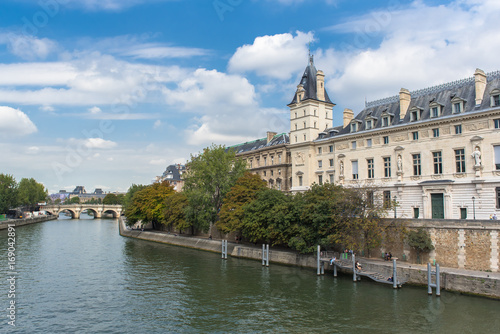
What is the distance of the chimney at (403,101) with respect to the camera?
43.7m

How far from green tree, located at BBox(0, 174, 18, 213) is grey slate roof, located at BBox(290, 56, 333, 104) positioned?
3405 inches

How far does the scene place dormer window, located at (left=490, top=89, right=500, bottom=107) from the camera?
1393 inches

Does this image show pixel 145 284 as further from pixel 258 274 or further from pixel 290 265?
pixel 290 265

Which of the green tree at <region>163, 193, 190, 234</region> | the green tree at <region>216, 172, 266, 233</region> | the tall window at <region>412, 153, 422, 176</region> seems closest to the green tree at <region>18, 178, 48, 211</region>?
the green tree at <region>163, 193, 190, 234</region>

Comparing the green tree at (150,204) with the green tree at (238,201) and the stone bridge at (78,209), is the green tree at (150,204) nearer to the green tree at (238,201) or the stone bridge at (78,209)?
the green tree at (238,201)

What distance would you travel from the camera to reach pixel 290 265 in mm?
39781

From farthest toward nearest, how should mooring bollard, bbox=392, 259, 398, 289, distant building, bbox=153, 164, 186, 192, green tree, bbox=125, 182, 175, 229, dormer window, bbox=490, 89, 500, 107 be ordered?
distant building, bbox=153, 164, 186, 192
green tree, bbox=125, 182, 175, 229
dormer window, bbox=490, 89, 500, 107
mooring bollard, bbox=392, 259, 398, 289

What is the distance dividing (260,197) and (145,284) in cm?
1730

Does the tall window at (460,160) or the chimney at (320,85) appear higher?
the chimney at (320,85)

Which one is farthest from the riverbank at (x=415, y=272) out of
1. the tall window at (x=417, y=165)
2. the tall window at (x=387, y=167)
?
the tall window at (x=387, y=167)

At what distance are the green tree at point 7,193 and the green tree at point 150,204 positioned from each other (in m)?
48.1

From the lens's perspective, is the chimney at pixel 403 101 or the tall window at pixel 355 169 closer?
the chimney at pixel 403 101

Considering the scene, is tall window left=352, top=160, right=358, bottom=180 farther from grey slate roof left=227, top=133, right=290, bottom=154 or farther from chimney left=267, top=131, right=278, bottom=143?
chimney left=267, top=131, right=278, bottom=143

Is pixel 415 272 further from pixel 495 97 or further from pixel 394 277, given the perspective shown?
pixel 495 97
